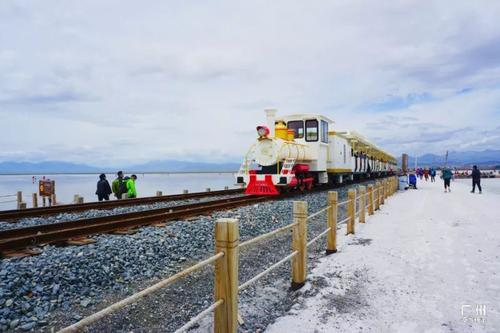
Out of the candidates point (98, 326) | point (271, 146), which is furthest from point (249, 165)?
point (98, 326)

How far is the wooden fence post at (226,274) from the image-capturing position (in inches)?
114

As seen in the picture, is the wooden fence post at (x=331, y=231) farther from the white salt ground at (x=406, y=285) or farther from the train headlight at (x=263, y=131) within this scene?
the train headlight at (x=263, y=131)

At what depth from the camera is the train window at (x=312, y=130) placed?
16672mm

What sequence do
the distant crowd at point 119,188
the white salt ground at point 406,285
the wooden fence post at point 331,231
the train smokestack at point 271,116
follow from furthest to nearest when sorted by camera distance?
the train smokestack at point 271,116
the distant crowd at point 119,188
the wooden fence post at point 331,231
the white salt ground at point 406,285

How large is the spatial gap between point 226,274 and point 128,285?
227 cm

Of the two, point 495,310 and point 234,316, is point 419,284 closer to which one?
point 495,310

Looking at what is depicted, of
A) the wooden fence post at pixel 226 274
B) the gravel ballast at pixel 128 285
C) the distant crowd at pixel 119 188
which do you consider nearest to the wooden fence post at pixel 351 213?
the gravel ballast at pixel 128 285

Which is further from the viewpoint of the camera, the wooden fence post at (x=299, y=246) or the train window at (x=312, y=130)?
the train window at (x=312, y=130)

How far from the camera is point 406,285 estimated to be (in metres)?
4.70

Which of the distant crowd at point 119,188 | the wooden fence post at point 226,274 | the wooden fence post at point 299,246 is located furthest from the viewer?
the distant crowd at point 119,188

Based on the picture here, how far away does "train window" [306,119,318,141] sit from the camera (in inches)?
656

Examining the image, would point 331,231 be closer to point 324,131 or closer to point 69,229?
point 69,229

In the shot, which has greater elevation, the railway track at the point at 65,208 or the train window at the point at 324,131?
the train window at the point at 324,131

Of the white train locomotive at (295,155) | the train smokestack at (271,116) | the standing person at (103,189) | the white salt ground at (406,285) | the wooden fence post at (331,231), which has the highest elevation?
the train smokestack at (271,116)
